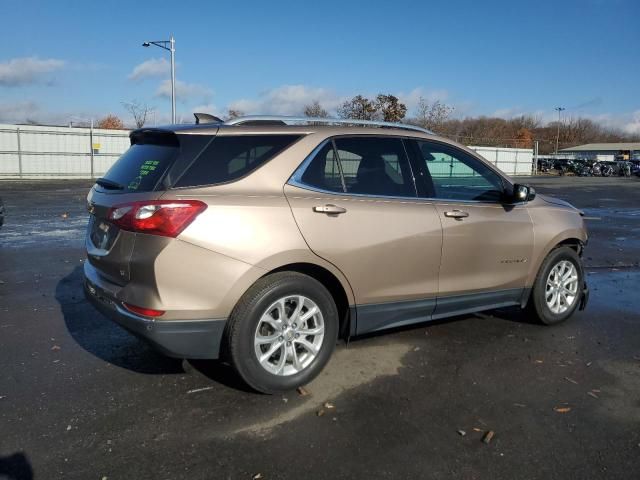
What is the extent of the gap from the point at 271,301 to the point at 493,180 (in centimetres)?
247

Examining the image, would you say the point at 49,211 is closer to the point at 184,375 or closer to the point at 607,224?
the point at 184,375

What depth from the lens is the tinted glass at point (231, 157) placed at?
3.44 meters

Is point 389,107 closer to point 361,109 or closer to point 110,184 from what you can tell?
point 361,109

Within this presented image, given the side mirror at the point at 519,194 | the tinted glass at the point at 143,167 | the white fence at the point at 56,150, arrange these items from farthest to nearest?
the white fence at the point at 56,150 < the side mirror at the point at 519,194 < the tinted glass at the point at 143,167

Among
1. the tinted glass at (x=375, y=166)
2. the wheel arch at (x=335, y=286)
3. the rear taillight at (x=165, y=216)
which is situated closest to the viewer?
the rear taillight at (x=165, y=216)

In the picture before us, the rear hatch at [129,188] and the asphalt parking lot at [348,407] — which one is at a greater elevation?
the rear hatch at [129,188]

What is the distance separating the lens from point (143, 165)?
3664mm

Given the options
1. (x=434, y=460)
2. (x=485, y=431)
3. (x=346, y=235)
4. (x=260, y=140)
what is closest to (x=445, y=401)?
(x=485, y=431)

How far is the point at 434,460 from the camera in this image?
2.94 meters

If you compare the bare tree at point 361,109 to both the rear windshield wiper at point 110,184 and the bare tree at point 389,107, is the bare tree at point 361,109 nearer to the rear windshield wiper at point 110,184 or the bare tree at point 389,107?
the bare tree at point 389,107

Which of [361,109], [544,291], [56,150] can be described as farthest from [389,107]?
[544,291]

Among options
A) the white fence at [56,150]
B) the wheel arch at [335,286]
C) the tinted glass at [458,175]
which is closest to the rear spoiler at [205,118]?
the wheel arch at [335,286]

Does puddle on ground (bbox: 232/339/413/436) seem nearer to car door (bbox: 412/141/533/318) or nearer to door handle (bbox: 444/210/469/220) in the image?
car door (bbox: 412/141/533/318)

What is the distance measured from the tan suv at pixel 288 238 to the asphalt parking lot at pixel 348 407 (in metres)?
0.39
